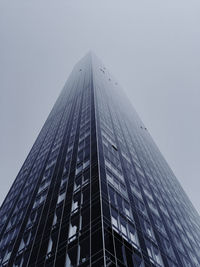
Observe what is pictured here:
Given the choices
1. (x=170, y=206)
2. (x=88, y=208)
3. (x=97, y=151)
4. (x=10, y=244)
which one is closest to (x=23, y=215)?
(x=10, y=244)

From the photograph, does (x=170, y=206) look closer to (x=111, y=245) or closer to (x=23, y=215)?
(x=23, y=215)

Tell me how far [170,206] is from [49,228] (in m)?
28.2

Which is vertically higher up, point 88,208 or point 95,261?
point 88,208

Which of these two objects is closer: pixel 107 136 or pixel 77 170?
pixel 77 170

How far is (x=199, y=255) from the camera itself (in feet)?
153

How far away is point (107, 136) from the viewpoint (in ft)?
185

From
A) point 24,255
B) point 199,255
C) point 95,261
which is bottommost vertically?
point 199,255

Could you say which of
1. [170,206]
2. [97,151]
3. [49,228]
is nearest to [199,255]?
[170,206]

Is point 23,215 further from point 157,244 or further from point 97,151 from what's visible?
point 157,244

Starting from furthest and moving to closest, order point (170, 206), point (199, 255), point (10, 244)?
point (170, 206)
point (199, 255)
point (10, 244)

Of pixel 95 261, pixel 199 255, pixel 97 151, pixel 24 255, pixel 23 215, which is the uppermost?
pixel 97 151

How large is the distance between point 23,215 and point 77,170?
9.94 metres

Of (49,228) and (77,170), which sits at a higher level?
(77,170)

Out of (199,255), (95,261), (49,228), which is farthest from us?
(199,255)
